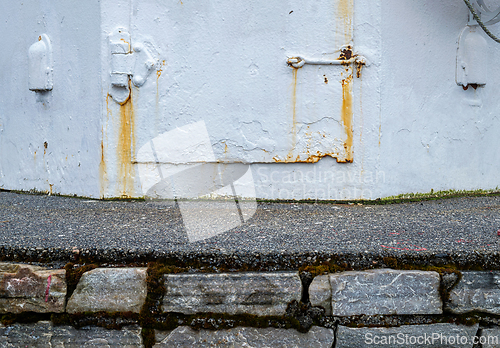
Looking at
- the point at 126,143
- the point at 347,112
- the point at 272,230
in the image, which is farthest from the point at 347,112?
the point at 126,143

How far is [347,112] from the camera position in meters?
3.44

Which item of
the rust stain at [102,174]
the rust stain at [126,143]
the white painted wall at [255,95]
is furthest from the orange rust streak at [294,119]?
the rust stain at [102,174]

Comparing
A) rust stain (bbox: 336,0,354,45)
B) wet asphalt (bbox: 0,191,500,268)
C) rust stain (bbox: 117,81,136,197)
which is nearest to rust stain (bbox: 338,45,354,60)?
rust stain (bbox: 336,0,354,45)

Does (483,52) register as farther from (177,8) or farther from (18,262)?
(18,262)

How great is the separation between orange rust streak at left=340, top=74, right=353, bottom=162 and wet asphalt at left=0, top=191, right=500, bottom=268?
1.63 ft

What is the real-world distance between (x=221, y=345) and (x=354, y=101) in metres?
2.33

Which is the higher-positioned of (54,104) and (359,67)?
(359,67)

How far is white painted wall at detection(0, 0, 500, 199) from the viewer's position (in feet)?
11.1

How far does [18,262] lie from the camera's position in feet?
6.66

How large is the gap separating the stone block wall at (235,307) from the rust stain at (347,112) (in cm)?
166

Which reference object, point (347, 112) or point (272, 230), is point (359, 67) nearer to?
point (347, 112)

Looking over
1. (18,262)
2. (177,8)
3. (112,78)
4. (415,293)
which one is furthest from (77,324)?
(177,8)

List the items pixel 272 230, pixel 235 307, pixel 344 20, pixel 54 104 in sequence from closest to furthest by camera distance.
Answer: pixel 235 307 < pixel 272 230 < pixel 344 20 < pixel 54 104

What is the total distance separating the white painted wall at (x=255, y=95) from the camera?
338cm
